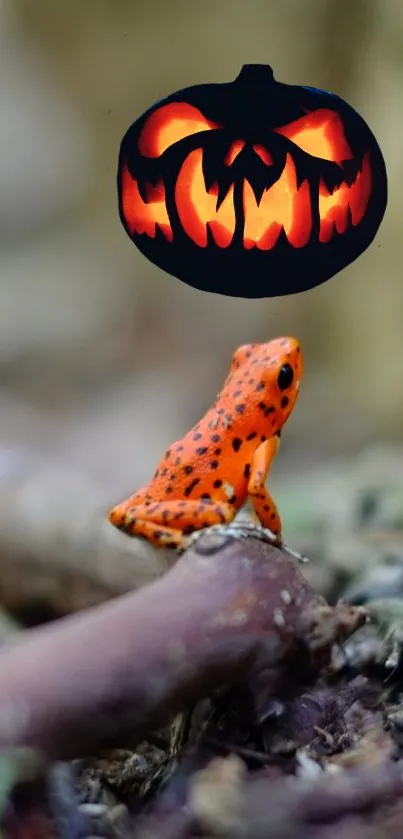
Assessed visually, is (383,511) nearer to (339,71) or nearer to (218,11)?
(339,71)

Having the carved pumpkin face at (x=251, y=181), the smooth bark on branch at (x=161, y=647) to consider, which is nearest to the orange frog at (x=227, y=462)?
the smooth bark on branch at (x=161, y=647)

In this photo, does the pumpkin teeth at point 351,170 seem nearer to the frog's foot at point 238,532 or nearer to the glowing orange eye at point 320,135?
the glowing orange eye at point 320,135

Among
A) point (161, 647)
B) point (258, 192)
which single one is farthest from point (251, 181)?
point (161, 647)

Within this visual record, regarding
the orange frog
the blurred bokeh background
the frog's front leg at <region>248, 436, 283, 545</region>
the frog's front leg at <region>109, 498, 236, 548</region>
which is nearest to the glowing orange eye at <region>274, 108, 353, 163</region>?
the blurred bokeh background

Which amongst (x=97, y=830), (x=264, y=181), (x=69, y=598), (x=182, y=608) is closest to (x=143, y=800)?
(x=97, y=830)

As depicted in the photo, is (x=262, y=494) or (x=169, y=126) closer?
(x=262, y=494)

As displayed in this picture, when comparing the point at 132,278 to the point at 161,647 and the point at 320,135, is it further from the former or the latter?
the point at 161,647
